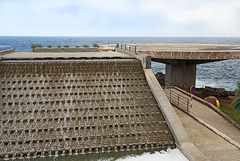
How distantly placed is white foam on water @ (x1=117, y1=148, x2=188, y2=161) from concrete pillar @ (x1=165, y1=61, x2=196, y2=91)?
23.7 m

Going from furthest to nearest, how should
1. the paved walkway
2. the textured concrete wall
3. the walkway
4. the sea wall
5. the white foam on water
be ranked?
the sea wall → the walkway → the textured concrete wall → the paved walkway → the white foam on water

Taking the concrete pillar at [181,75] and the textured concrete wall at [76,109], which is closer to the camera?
the textured concrete wall at [76,109]

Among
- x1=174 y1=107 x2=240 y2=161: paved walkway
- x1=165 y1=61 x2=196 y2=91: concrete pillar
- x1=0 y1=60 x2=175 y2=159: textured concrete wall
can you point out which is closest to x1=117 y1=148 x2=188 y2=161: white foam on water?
x1=0 y1=60 x2=175 y2=159: textured concrete wall

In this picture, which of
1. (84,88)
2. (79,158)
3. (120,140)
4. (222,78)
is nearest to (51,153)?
(79,158)

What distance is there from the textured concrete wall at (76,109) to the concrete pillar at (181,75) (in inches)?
709

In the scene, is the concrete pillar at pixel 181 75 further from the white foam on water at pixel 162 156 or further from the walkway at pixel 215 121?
the white foam on water at pixel 162 156

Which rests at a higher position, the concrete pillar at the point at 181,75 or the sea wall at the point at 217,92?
the concrete pillar at the point at 181,75

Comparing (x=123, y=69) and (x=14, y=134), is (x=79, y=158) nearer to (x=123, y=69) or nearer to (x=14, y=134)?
(x=14, y=134)

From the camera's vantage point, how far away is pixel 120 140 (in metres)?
12.9

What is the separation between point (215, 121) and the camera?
17016 millimetres

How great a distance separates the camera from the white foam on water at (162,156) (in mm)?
11695

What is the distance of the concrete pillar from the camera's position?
34.9 metres

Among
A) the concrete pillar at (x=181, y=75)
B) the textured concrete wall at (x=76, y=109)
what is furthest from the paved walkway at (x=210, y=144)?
the concrete pillar at (x=181, y=75)

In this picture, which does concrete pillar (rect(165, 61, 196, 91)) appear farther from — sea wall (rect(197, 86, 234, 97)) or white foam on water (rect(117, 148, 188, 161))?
white foam on water (rect(117, 148, 188, 161))
